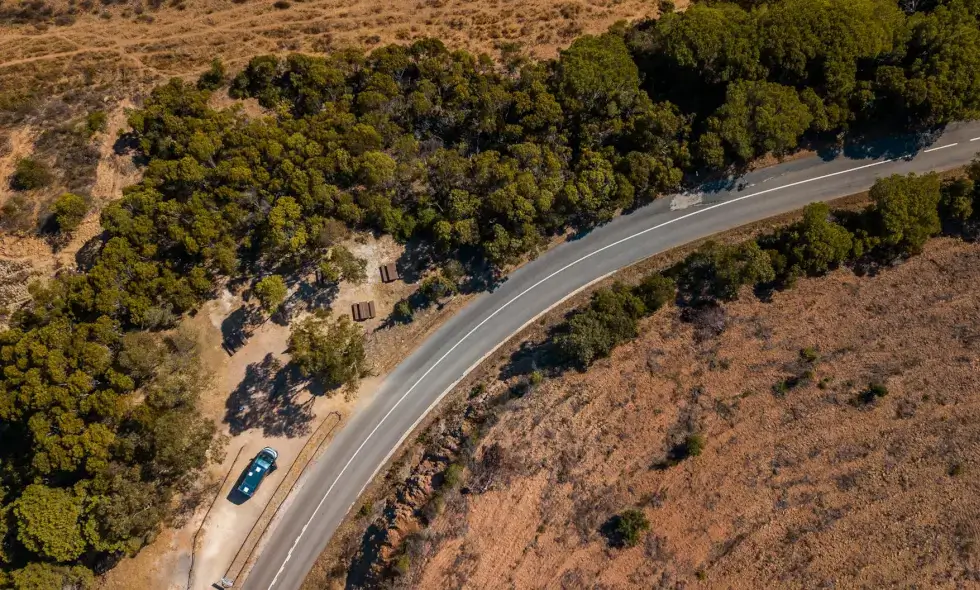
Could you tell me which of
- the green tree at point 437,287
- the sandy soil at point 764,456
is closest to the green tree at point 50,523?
the sandy soil at point 764,456

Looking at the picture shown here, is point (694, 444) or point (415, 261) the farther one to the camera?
point (415, 261)

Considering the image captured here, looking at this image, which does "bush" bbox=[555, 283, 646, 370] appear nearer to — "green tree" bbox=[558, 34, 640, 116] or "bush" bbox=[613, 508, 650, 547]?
"bush" bbox=[613, 508, 650, 547]

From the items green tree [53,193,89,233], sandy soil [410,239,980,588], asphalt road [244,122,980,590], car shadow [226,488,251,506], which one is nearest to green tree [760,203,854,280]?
sandy soil [410,239,980,588]

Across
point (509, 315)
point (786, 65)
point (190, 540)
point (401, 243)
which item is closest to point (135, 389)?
point (190, 540)

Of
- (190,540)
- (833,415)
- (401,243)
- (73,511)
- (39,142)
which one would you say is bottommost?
(190,540)

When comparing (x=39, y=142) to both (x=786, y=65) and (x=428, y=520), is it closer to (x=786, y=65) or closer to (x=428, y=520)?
(x=428, y=520)

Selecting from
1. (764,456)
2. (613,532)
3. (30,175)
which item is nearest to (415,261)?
(613,532)

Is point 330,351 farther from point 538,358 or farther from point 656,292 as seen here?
point 656,292
